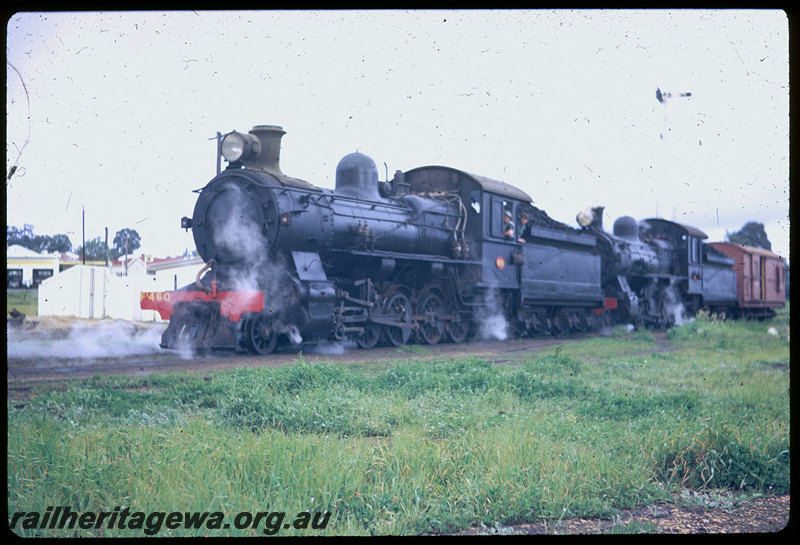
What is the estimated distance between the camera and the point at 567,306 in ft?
59.6

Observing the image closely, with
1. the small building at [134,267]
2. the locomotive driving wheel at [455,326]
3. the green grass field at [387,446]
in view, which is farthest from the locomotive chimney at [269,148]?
the green grass field at [387,446]

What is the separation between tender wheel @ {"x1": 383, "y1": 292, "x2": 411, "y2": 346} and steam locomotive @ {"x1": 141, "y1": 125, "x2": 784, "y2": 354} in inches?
1.1

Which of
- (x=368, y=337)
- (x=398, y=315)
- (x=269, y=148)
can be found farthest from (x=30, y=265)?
(x=398, y=315)

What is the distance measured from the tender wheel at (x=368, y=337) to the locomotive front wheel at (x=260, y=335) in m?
2.34

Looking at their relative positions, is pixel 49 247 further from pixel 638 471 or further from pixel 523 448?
pixel 638 471

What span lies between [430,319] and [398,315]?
3.38ft

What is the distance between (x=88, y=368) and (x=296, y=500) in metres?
6.21

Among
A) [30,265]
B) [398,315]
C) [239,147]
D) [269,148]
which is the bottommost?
[398,315]

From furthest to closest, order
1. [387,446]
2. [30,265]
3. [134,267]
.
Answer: [134,267] → [30,265] → [387,446]

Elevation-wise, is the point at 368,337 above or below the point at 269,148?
below

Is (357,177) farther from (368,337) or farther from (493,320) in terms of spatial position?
(493,320)

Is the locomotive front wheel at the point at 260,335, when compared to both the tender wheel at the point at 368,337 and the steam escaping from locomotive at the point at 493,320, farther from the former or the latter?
the steam escaping from locomotive at the point at 493,320

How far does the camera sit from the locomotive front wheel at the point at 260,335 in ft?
35.2

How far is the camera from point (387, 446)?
4902 mm
